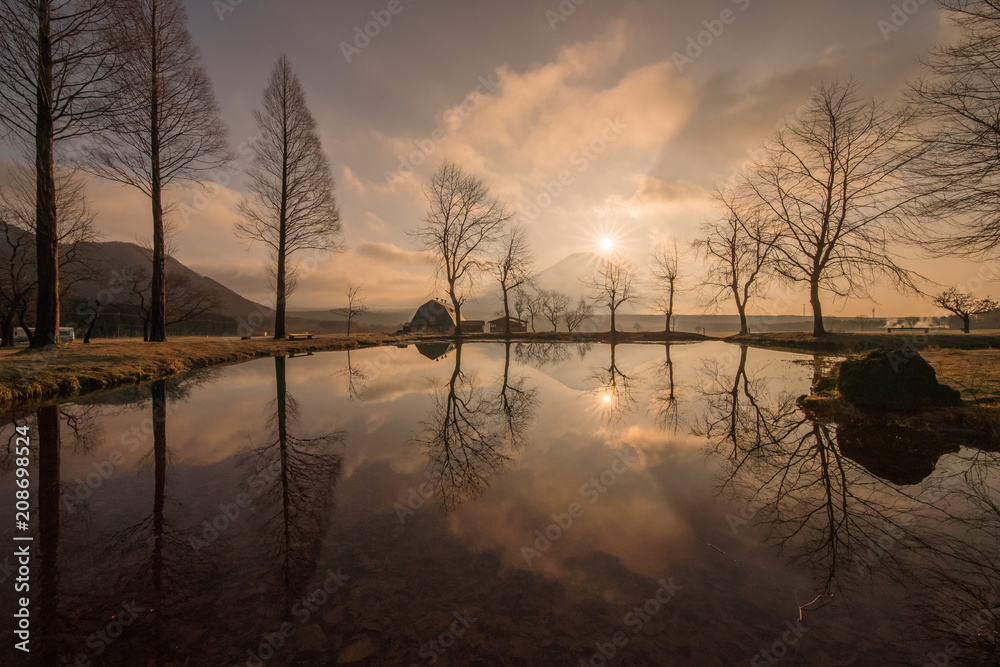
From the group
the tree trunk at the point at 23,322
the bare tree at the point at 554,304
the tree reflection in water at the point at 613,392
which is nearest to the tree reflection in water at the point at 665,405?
the tree reflection in water at the point at 613,392

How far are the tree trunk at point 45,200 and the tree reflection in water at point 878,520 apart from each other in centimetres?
1589

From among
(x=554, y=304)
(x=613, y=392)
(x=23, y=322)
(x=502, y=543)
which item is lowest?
(x=502, y=543)

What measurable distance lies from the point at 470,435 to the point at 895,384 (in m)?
7.43

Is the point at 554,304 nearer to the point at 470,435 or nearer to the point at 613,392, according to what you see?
the point at 613,392

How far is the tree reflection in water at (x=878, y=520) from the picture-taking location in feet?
7.30

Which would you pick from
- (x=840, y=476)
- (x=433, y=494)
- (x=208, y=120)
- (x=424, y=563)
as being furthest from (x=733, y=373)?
(x=208, y=120)

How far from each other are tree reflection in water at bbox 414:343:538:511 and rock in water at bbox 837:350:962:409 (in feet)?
19.4

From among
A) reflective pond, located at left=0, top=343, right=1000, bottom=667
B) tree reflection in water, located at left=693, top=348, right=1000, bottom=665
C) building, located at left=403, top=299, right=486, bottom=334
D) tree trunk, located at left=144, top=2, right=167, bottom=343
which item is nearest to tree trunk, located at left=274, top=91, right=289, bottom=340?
tree trunk, located at left=144, top=2, right=167, bottom=343

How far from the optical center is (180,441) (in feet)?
16.7

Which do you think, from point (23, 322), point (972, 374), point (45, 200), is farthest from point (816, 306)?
point (23, 322)

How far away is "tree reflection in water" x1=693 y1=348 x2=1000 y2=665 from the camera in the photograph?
7.30 feet

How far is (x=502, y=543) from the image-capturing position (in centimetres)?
290

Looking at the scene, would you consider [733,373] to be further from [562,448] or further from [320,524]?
[320,524]

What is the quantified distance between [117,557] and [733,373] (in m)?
13.7
